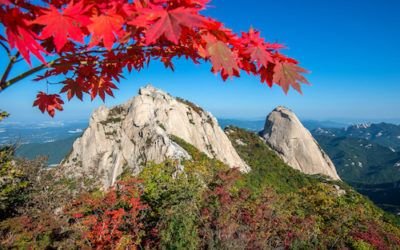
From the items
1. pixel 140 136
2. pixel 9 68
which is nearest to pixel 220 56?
pixel 9 68

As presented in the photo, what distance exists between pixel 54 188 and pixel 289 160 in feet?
224

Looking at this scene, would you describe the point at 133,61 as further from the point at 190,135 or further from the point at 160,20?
the point at 190,135

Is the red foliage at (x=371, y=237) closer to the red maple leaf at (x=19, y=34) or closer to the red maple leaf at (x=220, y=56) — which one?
the red maple leaf at (x=220, y=56)

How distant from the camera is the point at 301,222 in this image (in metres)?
16.5

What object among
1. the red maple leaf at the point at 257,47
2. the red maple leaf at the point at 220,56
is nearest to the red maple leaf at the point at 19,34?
the red maple leaf at the point at 220,56

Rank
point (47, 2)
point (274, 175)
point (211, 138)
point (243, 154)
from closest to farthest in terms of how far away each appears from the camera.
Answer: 1. point (47, 2)
2. point (211, 138)
3. point (274, 175)
4. point (243, 154)

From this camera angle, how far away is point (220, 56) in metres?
1.79

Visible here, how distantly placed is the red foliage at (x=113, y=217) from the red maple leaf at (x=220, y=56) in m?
10.5

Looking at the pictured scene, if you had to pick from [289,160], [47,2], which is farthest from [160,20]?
[289,160]

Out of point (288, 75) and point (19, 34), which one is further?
point (288, 75)

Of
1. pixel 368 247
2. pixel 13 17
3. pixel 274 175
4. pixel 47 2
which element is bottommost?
pixel 274 175

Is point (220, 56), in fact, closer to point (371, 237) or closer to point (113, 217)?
point (113, 217)

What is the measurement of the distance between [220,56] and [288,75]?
493 millimetres

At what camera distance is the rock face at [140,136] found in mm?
39062
